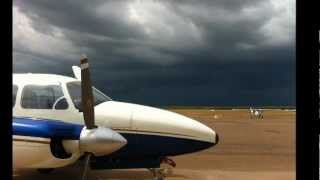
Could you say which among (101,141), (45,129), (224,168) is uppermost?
(45,129)

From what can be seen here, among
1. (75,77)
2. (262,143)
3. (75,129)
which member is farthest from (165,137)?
(262,143)

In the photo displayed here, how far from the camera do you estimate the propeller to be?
601cm

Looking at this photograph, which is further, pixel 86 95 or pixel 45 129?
pixel 86 95

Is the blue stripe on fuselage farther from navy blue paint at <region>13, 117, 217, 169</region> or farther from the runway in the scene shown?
the runway

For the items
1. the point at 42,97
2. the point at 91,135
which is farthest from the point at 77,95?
the point at 91,135

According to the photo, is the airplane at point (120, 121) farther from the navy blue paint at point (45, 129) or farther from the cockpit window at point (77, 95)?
the navy blue paint at point (45, 129)

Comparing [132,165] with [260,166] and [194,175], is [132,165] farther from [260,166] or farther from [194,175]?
[260,166]

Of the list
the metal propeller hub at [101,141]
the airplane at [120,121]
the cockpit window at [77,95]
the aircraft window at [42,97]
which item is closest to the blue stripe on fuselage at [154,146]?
the airplane at [120,121]

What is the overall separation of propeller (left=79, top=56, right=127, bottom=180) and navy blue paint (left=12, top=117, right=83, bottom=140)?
296mm

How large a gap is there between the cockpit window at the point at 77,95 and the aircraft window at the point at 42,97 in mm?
171

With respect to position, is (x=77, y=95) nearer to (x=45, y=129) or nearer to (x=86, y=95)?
(x=86, y=95)

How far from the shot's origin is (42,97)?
25.1 feet

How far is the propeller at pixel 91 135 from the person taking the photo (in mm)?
6008

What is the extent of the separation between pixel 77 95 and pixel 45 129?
1.33m
